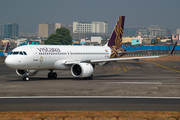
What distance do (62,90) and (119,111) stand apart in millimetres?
11397

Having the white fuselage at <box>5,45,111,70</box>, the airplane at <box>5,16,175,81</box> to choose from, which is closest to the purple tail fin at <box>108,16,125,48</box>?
the airplane at <box>5,16,175,81</box>

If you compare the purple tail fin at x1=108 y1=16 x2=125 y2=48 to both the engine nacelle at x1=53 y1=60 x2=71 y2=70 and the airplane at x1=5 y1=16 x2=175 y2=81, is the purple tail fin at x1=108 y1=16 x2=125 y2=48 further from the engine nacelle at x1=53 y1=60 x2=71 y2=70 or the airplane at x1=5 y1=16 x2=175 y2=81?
the engine nacelle at x1=53 y1=60 x2=71 y2=70

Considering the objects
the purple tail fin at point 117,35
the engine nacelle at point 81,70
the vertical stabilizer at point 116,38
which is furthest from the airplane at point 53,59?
the purple tail fin at point 117,35

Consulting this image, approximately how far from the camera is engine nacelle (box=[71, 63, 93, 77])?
38.5m

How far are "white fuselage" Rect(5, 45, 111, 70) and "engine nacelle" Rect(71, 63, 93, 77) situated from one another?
Answer: 58.5 inches

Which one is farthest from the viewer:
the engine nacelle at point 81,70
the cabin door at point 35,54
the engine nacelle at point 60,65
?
the engine nacelle at point 60,65

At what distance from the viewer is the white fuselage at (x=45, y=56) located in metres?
36.6

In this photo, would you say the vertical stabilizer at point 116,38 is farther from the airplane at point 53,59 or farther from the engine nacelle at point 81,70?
the engine nacelle at point 81,70

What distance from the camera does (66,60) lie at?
41.4 meters

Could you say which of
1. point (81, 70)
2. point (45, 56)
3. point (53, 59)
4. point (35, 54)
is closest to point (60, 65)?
point (53, 59)

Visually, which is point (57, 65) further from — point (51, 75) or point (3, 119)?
point (3, 119)

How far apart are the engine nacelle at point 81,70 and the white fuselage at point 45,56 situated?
1.49 metres

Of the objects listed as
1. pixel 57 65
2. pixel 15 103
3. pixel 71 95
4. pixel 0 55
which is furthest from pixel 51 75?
pixel 0 55

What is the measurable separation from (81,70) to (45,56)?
5198 mm
